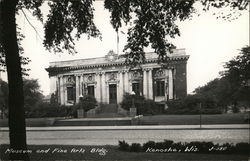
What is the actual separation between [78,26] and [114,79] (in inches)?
1453

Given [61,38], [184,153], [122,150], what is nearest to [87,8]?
[61,38]

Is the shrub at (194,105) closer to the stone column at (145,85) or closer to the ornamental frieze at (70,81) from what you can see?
the stone column at (145,85)

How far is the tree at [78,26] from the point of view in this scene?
898 cm

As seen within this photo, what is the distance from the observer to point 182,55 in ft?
147

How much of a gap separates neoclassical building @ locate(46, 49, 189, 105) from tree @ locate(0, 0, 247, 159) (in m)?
32.7

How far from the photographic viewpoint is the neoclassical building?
45.6m

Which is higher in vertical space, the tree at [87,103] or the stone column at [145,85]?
the stone column at [145,85]

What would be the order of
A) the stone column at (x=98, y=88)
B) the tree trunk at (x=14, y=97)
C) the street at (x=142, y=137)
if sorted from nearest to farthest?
1. the tree trunk at (x=14, y=97)
2. the street at (x=142, y=137)
3. the stone column at (x=98, y=88)

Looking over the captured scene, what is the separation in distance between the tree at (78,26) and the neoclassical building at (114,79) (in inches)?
1288

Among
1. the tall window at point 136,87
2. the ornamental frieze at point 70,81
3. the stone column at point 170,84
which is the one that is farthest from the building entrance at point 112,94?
the stone column at point 170,84

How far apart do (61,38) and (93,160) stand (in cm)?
532

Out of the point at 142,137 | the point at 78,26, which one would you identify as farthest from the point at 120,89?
the point at 78,26

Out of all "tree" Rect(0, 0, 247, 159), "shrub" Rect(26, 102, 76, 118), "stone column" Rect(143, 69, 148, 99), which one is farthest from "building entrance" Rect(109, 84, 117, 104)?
"tree" Rect(0, 0, 247, 159)

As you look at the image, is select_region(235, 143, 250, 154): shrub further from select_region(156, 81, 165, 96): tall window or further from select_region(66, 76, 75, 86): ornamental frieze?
select_region(66, 76, 75, 86): ornamental frieze
